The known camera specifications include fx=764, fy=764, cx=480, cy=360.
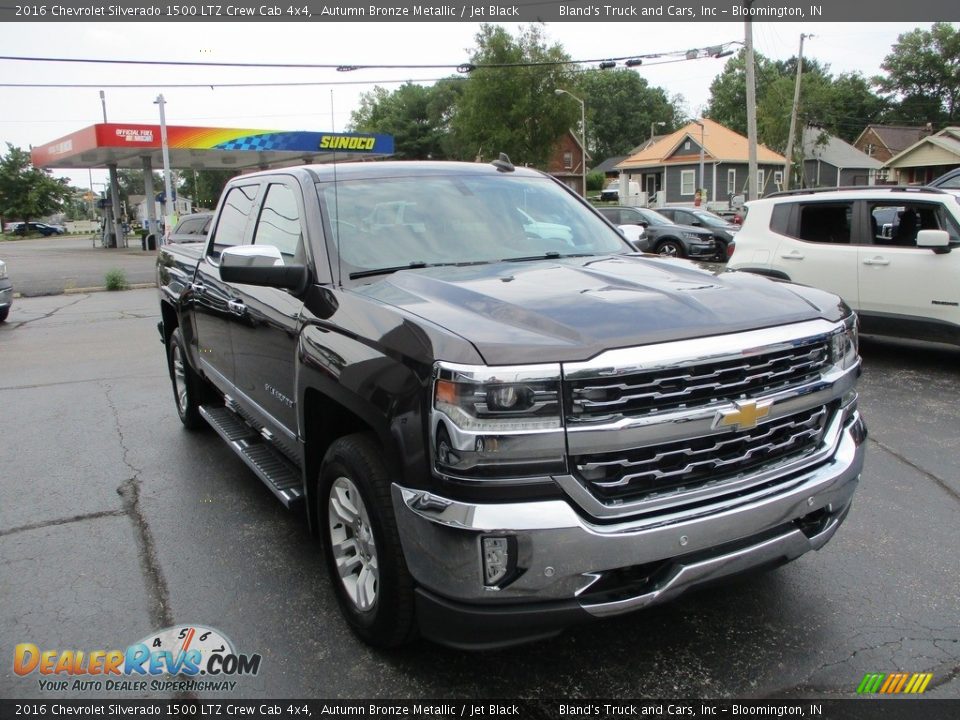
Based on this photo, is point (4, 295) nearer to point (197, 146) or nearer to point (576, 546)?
point (576, 546)

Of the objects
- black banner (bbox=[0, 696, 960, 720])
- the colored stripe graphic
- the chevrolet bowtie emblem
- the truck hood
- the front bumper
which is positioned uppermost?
the truck hood

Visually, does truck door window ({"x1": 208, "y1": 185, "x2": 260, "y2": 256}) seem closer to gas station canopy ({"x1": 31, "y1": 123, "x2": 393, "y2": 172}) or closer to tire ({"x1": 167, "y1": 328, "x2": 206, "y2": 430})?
tire ({"x1": 167, "y1": 328, "x2": 206, "y2": 430})

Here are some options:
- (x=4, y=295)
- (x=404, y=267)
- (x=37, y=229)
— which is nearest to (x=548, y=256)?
(x=404, y=267)

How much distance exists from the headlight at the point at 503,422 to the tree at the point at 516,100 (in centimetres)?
4786

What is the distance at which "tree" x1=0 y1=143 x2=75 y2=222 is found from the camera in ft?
215

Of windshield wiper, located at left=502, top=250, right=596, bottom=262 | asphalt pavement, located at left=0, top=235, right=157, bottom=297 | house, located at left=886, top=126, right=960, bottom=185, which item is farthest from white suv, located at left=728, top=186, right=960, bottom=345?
house, located at left=886, top=126, right=960, bottom=185

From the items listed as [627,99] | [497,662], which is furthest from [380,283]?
[627,99]

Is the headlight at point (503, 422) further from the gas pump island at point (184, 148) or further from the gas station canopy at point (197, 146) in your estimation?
the gas station canopy at point (197, 146)

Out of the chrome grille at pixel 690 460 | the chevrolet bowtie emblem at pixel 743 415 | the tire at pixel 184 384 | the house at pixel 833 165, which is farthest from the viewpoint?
the house at pixel 833 165

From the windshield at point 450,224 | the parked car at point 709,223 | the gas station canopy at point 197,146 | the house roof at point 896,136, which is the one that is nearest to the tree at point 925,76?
the house roof at point 896,136

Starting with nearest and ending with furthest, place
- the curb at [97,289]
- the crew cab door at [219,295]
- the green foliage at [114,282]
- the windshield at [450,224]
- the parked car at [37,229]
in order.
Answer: the windshield at [450,224], the crew cab door at [219,295], the curb at [97,289], the green foliage at [114,282], the parked car at [37,229]

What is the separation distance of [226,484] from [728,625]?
330cm

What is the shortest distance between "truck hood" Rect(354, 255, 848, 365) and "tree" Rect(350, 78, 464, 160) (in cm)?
→ 6790

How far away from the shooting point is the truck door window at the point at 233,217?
4.75 m
